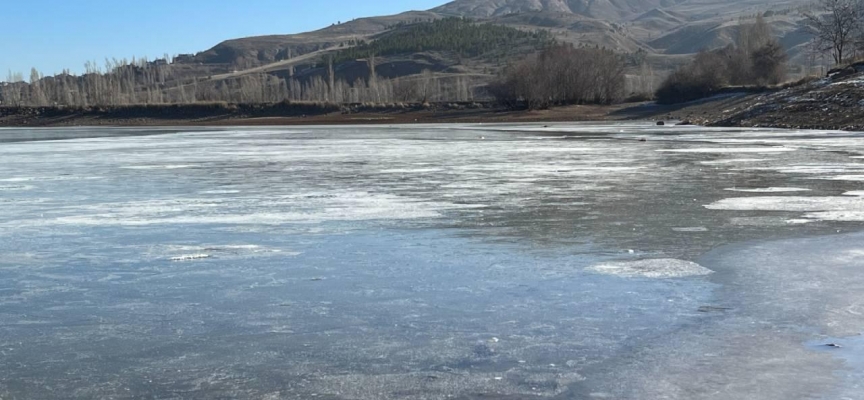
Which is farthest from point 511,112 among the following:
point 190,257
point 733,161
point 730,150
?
point 190,257

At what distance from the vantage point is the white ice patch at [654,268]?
331 inches

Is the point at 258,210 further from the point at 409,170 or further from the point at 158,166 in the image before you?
the point at 158,166

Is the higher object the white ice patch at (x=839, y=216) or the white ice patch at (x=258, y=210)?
the white ice patch at (x=258, y=210)

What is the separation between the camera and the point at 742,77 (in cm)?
8494

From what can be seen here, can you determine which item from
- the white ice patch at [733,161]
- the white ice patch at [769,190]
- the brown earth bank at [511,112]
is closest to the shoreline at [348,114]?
the brown earth bank at [511,112]

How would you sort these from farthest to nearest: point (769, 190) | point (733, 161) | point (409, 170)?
point (733, 161)
point (409, 170)
point (769, 190)

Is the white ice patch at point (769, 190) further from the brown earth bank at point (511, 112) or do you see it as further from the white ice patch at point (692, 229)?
the brown earth bank at point (511, 112)

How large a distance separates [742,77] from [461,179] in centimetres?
7313

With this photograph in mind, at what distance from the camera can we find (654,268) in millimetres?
8703

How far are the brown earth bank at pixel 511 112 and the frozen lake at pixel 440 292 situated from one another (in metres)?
29.0

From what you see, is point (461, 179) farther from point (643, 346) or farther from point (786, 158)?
point (643, 346)

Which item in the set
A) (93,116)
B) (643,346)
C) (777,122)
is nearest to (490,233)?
(643,346)

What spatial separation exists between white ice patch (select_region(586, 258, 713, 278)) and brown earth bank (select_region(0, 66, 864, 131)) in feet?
104

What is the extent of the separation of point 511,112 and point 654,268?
79.0 meters
